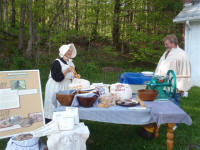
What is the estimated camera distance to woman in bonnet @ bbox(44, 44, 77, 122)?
332 centimetres

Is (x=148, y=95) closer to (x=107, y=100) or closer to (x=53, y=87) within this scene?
(x=107, y=100)

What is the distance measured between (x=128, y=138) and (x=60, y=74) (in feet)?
5.56

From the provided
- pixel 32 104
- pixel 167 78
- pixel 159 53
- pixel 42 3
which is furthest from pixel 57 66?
pixel 159 53

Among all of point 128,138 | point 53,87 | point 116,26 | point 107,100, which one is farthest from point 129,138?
point 116,26

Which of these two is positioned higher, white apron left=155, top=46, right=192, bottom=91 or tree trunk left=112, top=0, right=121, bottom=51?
tree trunk left=112, top=0, right=121, bottom=51

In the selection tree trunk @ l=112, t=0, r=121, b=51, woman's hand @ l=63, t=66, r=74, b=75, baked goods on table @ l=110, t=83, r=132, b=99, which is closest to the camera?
baked goods on table @ l=110, t=83, r=132, b=99

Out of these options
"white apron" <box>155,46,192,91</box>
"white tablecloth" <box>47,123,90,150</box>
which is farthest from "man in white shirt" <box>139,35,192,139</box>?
"white tablecloth" <box>47,123,90,150</box>

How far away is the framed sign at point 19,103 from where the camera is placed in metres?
2.71

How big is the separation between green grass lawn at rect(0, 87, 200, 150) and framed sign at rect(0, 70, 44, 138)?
3.08ft

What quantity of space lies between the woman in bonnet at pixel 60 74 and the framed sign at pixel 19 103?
381mm

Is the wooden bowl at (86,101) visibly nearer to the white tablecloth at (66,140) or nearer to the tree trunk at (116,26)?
the white tablecloth at (66,140)

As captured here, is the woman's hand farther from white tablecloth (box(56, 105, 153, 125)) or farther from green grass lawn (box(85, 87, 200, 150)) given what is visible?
green grass lawn (box(85, 87, 200, 150))

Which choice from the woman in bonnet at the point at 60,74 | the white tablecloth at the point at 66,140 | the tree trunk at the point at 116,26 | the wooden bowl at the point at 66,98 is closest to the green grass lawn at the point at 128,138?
the woman in bonnet at the point at 60,74

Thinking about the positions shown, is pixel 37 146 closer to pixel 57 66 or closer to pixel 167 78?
pixel 57 66
